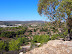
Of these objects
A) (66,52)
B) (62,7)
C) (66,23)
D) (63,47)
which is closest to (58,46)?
(63,47)

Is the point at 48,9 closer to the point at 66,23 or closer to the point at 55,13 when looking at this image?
the point at 55,13

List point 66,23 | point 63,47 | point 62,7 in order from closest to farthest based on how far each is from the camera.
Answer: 1. point 63,47
2. point 62,7
3. point 66,23

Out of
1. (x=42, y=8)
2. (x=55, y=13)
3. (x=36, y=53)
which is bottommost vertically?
(x=36, y=53)

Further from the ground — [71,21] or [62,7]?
[62,7]

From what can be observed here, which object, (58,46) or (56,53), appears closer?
(56,53)


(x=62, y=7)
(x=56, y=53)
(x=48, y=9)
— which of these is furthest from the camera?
(x=48, y=9)

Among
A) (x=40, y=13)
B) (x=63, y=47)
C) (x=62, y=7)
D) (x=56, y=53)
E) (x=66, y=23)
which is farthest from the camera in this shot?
(x=40, y=13)

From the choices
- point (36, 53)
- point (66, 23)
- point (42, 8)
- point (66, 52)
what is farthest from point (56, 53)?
point (42, 8)

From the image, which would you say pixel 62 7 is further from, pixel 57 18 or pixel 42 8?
pixel 42 8

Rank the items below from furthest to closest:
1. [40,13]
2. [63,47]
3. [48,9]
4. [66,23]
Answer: [40,13] < [48,9] < [66,23] < [63,47]
